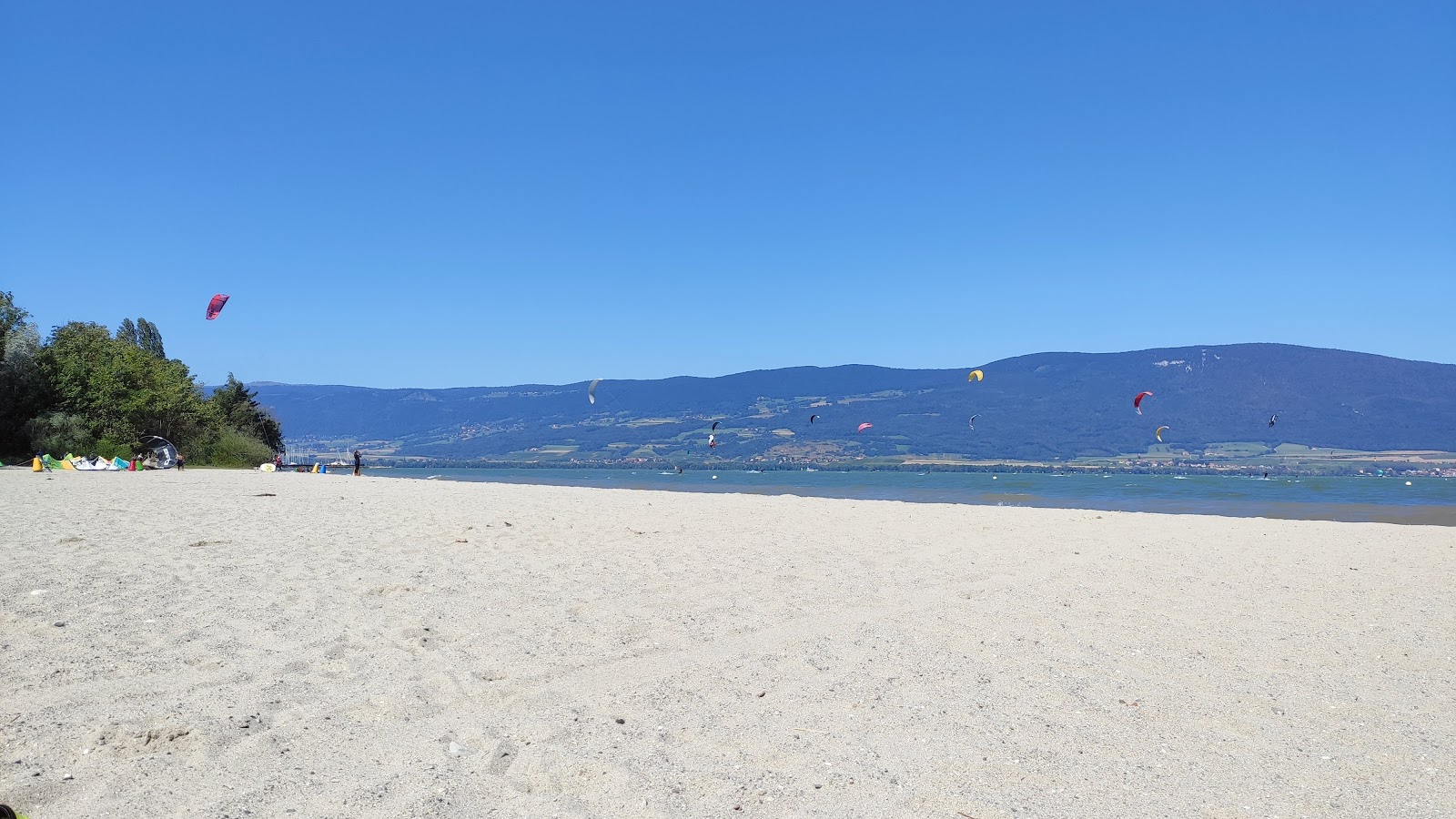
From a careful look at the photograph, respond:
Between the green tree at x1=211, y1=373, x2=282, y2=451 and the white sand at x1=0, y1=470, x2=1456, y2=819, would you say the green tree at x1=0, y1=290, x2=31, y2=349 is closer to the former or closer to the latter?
the green tree at x1=211, y1=373, x2=282, y2=451

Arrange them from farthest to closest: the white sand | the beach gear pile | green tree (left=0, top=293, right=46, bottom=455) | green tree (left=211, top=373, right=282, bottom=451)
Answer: green tree (left=211, top=373, right=282, bottom=451)
green tree (left=0, top=293, right=46, bottom=455)
the beach gear pile
the white sand

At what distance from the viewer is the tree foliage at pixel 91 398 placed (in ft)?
113

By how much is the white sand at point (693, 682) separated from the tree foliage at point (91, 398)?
30.0m

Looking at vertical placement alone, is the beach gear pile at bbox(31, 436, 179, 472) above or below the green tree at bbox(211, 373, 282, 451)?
below

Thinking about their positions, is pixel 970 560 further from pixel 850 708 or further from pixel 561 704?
pixel 561 704

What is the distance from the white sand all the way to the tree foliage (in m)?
30.0

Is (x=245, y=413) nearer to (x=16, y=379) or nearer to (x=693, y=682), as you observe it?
(x=16, y=379)

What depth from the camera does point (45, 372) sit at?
3606cm

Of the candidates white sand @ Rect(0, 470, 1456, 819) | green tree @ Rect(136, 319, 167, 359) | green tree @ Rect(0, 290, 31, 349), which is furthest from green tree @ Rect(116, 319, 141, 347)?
white sand @ Rect(0, 470, 1456, 819)

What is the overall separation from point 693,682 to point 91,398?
4034 cm

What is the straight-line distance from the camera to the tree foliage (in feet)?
113

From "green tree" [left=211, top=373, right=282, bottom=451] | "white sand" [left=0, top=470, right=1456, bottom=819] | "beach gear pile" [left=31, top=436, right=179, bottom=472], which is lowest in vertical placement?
"white sand" [left=0, top=470, right=1456, bottom=819]

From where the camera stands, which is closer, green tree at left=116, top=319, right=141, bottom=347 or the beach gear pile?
the beach gear pile

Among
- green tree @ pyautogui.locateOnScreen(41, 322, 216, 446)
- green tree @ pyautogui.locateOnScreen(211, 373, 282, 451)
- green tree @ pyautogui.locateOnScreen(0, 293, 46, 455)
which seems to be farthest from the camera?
green tree @ pyautogui.locateOnScreen(211, 373, 282, 451)
